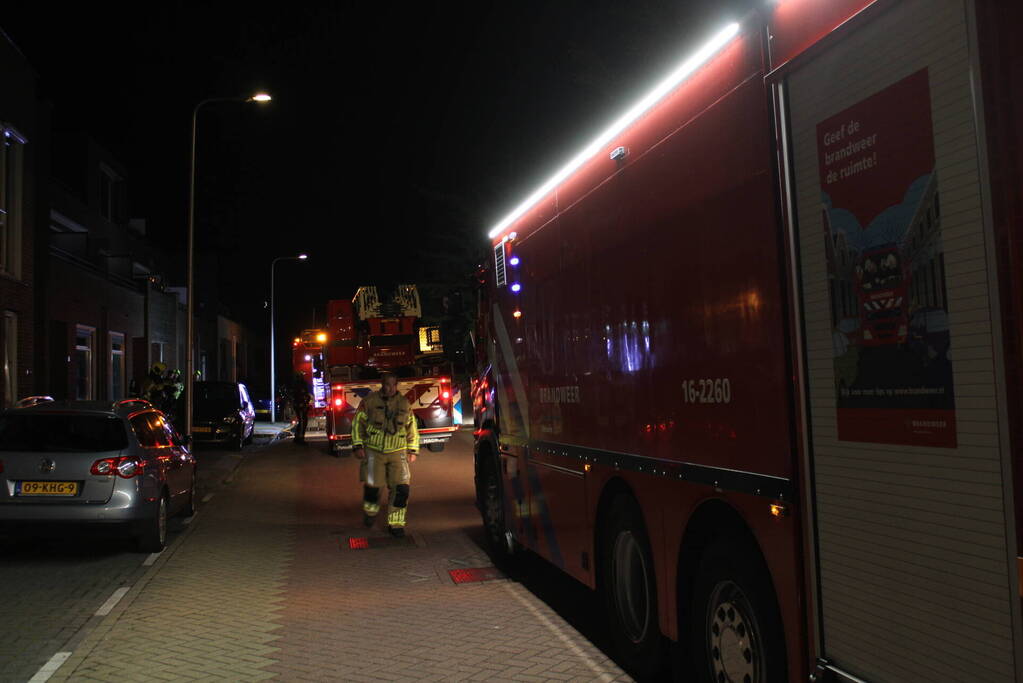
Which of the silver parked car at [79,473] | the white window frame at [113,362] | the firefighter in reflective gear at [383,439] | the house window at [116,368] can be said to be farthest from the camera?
the house window at [116,368]

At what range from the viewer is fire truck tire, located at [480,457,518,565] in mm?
8836

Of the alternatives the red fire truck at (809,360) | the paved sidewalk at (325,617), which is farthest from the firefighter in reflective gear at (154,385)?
the red fire truck at (809,360)

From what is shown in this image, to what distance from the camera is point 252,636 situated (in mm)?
6469

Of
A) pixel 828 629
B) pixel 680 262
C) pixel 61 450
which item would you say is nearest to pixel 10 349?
pixel 61 450

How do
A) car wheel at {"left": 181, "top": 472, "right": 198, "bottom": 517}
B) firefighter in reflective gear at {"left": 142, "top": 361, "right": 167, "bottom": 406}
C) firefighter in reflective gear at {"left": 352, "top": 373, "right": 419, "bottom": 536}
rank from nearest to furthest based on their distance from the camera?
firefighter in reflective gear at {"left": 352, "top": 373, "right": 419, "bottom": 536} → car wheel at {"left": 181, "top": 472, "right": 198, "bottom": 517} → firefighter in reflective gear at {"left": 142, "top": 361, "right": 167, "bottom": 406}

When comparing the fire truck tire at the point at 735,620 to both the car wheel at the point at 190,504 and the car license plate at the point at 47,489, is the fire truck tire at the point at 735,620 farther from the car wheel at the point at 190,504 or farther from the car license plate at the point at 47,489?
the car wheel at the point at 190,504

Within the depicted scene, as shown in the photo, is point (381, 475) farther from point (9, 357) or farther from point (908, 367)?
point (9, 357)

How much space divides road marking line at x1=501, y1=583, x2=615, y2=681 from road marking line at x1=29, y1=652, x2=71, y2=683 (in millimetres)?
3193

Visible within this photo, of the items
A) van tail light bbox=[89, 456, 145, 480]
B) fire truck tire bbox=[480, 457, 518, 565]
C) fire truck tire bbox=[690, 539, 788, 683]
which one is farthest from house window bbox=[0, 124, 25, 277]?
fire truck tire bbox=[690, 539, 788, 683]

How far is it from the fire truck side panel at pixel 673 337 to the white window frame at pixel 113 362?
24.0m

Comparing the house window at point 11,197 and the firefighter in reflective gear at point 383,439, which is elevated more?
the house window at point 11,197

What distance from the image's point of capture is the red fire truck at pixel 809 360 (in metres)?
2.61

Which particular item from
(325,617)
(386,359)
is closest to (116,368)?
(386,359)

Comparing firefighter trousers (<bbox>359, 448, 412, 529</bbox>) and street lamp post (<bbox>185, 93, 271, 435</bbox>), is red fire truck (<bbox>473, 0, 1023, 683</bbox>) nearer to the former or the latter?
firefighter trousers (<bbox>359, 448, 412, 529</bbox>)
